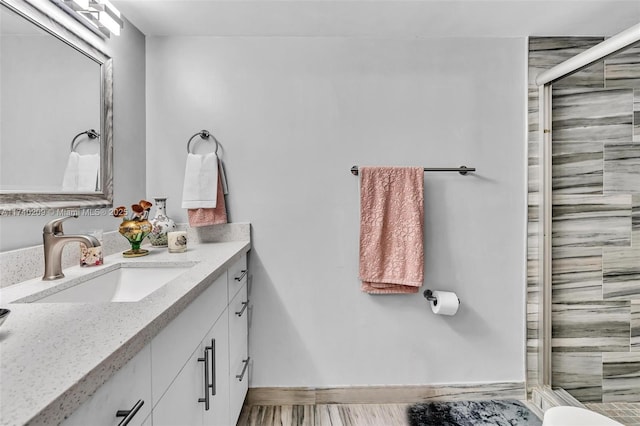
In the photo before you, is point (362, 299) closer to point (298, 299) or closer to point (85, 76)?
point (298, 299)

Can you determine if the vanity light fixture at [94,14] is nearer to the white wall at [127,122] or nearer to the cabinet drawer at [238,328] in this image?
the white wall at [127,122]

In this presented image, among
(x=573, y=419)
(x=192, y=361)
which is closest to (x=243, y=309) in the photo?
(x=192, y=361)

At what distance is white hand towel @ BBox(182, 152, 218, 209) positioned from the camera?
1924 millimetres

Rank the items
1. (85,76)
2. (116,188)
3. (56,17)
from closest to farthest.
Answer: (56,17) → (85,76) → (116,188)

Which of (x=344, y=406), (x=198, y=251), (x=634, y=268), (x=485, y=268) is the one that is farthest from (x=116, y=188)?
(x=634, y=268)

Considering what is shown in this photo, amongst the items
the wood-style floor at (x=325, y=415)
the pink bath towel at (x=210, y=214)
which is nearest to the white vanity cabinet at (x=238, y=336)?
the wood-style floor at (x=325, y=415)

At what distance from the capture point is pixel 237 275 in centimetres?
178

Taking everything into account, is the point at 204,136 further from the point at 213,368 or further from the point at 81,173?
the point at 213,368

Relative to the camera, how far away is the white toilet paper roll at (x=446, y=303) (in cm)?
191

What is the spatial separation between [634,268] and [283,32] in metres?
2.26

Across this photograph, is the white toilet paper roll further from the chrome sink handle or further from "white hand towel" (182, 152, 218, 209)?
the chrome sink handle

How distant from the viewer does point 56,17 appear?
1.34 metres

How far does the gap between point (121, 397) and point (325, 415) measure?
4.88 ft

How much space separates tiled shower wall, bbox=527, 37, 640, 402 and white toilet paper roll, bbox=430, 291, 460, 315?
49 centimetres
